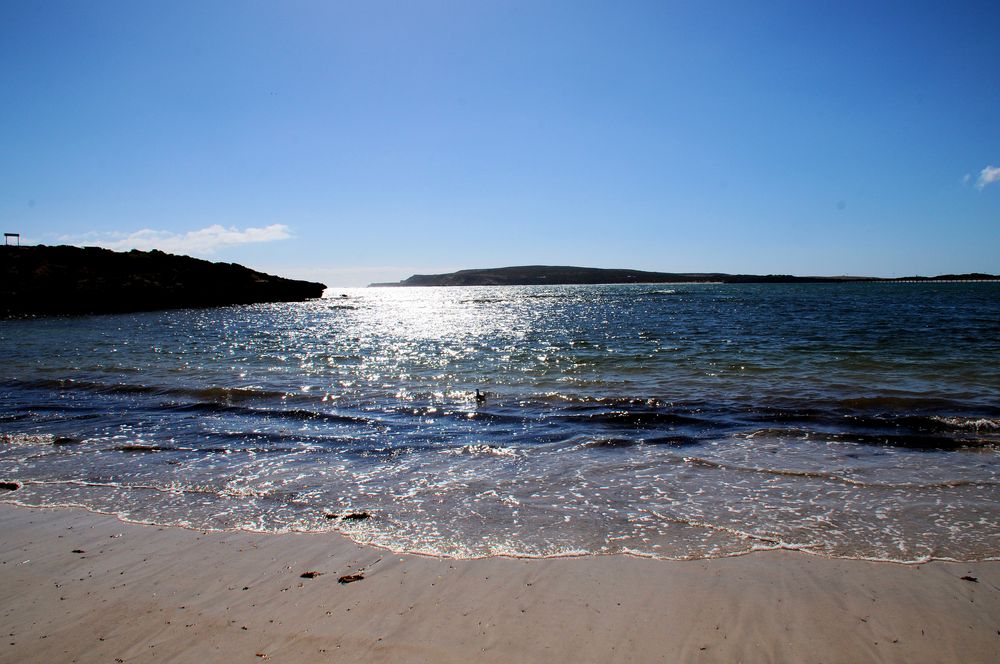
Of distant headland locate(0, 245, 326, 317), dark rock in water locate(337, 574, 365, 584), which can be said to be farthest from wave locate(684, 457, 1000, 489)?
distant headland locate(0, 245, 326, 317)

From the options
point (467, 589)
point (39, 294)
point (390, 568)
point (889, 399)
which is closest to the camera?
point (467, 589)

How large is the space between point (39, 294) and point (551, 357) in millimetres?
51738

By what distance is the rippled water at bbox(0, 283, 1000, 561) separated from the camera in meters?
5.64

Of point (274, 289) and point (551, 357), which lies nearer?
point (551, 357)

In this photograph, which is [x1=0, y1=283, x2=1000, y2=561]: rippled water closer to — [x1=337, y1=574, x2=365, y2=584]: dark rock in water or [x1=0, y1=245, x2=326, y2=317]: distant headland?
[x1=337, y1=574, x2=365, y2=584]: dark rock in water

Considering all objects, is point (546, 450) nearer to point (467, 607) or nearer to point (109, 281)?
point (467, 607)

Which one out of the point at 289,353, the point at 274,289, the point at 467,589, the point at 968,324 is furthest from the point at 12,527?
the point at 274,289

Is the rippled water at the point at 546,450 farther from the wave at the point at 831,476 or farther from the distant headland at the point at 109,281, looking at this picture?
the distant headland at the point at 109,281

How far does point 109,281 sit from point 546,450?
62534 mm

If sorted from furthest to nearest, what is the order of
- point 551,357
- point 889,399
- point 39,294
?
point 39,294 < point 551,357 < point 889,399

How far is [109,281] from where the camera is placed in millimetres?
57000

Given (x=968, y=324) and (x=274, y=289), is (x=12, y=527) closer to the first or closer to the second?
(x=968, y=324)

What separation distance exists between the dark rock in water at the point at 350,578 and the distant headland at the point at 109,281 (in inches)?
2303

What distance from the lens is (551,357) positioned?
2180cm
